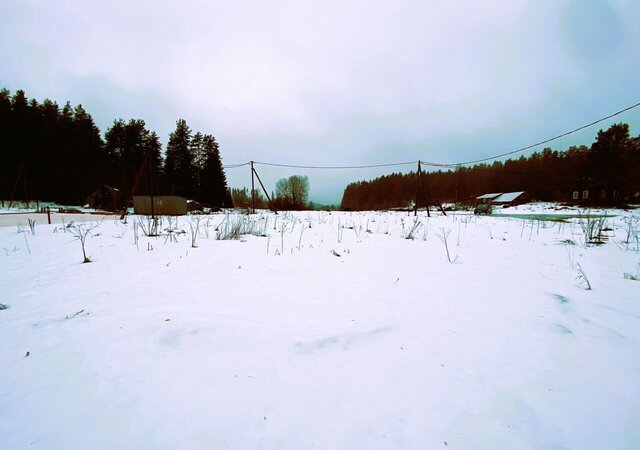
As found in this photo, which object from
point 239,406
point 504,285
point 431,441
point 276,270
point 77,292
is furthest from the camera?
point 276,270

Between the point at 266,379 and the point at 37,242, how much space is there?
19.8 ft

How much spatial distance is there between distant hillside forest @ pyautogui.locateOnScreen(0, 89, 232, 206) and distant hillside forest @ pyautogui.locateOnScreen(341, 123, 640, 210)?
74.2 ft

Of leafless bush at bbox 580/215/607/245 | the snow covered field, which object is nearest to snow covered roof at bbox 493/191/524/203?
leafless bush at bbox 580/215/607/245

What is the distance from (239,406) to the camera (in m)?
1.15

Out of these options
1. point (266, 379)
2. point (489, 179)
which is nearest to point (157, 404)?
point (266, 379)

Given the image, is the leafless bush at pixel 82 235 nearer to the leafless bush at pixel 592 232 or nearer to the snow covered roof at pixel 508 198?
the leafless bush at pixel 592 232

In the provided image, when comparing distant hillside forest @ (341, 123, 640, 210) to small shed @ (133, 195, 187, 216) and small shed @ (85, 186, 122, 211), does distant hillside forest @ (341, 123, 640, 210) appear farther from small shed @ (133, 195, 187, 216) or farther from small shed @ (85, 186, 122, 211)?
small shed @ (85, 186, 122, 211)

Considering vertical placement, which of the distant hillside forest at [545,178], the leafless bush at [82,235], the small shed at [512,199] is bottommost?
the leafless bush at [82,235]

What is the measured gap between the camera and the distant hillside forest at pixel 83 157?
28422 millimetres

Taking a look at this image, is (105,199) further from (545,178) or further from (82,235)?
(545,178)

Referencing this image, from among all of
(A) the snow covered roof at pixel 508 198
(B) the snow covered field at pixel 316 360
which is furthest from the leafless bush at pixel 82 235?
(A) the snow covered roof at pixel 508 198

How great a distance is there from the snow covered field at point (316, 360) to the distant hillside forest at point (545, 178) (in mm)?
13385

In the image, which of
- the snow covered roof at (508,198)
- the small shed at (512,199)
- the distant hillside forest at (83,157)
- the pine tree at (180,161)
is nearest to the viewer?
the distant hillside forest at (83,157)

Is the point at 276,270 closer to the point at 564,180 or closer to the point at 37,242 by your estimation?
the point at 37,242
